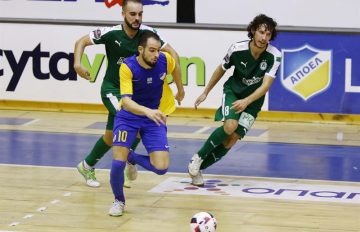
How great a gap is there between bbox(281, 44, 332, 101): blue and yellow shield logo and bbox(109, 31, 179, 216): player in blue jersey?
545cm

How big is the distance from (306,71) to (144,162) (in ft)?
19.4

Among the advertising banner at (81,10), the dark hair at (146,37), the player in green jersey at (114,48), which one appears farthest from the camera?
the advertising banner at (81,10)

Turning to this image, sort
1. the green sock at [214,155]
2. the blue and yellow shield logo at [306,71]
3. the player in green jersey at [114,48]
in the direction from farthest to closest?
1. the blue and yellow shield logo at [306,71]
2. the green sock at [214,155]
3. the player in green jersey at [114,48]

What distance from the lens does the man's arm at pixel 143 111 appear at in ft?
32.7

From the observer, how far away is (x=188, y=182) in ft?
40.1

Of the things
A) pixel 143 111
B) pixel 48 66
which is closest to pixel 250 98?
pixel 143 111

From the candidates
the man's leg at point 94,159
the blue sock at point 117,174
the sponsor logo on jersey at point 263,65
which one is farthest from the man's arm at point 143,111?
the sponsor logo on jersey at point 263,65

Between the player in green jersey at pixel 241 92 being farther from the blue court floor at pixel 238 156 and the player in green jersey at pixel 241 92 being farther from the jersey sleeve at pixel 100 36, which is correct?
the jersey sleeve at pixel 100 36

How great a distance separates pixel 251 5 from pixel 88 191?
221 inches

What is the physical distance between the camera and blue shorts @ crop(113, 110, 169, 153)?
413 inches

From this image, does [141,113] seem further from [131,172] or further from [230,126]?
[230,126]

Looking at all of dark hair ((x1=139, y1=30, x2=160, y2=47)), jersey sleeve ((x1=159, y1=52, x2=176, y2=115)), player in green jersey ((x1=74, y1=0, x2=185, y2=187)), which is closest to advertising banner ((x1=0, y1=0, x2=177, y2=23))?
player in green jersey ((x1=74, y1=0, x2=185, y2=187))

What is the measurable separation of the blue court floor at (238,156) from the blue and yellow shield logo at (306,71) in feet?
3.94

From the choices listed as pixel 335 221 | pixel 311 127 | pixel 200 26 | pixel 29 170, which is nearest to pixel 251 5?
pixel 200 26
